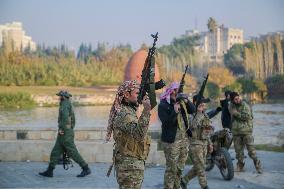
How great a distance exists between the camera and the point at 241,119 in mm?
9430

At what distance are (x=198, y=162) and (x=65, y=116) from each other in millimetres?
2637

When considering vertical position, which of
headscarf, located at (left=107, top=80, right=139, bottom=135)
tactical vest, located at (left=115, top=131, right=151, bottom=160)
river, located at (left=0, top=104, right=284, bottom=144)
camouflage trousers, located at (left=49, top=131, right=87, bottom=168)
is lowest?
river, located at (left=0, top=104, right=284, bottom=144)

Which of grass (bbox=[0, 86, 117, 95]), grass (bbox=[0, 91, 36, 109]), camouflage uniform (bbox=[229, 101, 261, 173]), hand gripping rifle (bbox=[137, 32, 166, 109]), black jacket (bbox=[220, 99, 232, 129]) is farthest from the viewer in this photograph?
grass (bbox=[0, 86, 117, 95])

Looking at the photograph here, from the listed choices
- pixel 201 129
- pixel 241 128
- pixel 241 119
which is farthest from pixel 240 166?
pixel 201 129

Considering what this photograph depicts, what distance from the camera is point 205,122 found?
7934 millimetres

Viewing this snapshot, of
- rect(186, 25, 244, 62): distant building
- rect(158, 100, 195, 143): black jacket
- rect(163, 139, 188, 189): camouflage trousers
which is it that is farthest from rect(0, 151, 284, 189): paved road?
rect(186, 25, 244, 62): distant building

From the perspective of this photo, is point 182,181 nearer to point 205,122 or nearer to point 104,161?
point 205,122

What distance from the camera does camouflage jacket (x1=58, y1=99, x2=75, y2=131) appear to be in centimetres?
897

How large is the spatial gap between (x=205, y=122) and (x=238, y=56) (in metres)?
92.3

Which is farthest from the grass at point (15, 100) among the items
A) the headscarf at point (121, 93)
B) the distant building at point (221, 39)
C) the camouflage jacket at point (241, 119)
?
the distant building at point (221, 39)

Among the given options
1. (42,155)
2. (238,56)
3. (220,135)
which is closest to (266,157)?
(220,135)

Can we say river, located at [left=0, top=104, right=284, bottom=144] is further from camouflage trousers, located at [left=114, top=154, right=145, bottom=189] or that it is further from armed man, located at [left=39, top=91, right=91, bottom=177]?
camouflage trousers, located at [left=114, top=154, right=145, bottom=189]

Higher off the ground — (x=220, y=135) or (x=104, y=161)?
(x=220, y=135)

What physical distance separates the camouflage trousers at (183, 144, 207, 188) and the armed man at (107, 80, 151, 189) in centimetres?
292
